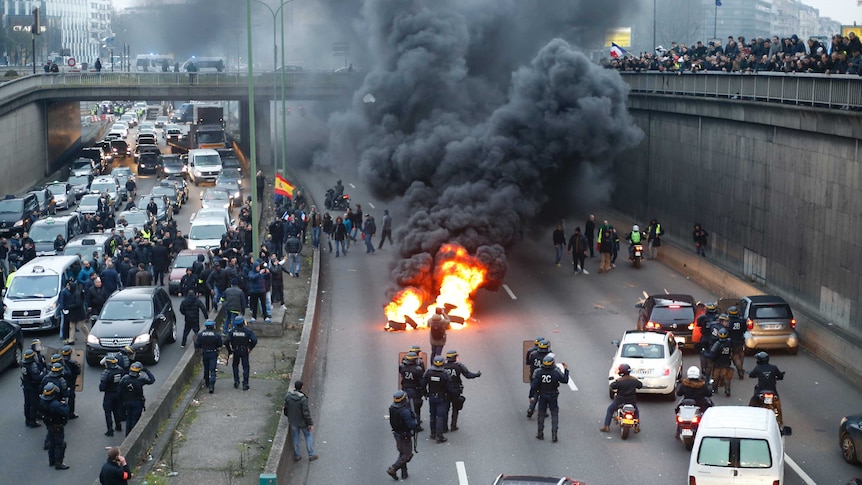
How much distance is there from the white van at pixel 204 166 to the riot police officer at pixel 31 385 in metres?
42.8

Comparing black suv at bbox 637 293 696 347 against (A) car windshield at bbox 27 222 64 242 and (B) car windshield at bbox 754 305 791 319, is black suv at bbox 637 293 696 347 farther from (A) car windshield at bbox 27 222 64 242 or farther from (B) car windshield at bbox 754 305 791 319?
(A) car windshield at bbox 27 222 64 242

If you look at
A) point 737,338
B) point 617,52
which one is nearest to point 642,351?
point 737,338

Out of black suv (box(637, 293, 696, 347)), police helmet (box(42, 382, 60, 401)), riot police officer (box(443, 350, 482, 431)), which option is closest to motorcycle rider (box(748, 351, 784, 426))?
riot police officer (box(443, 350, 482, 431))

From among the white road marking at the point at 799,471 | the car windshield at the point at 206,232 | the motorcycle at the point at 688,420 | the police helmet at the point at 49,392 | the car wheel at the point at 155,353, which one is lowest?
the white road marking at the point at 799,471

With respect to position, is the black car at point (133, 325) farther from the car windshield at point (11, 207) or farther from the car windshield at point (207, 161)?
the car windshield at point (207, 161)

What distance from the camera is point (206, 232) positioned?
3750cm

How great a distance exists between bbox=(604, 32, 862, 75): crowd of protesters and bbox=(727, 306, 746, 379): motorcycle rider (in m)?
6.33

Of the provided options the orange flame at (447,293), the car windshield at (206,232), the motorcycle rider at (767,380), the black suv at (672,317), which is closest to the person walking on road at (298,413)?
the motorcycle rider at (767,380)

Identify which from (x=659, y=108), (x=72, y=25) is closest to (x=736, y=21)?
(x=72, y=25)

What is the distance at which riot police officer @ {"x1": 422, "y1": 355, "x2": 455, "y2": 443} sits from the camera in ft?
59.3

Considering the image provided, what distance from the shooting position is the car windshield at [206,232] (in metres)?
37.3

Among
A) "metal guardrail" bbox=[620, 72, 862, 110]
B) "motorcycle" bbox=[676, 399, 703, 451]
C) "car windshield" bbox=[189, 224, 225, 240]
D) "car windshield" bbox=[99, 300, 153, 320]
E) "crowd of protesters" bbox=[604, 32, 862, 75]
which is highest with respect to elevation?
"crowd of protesters" bbox=[604, 32, 862, 75]

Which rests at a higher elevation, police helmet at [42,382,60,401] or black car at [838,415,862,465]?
police helmet at [42,382,60,401]

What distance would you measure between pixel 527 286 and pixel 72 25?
178 meters
